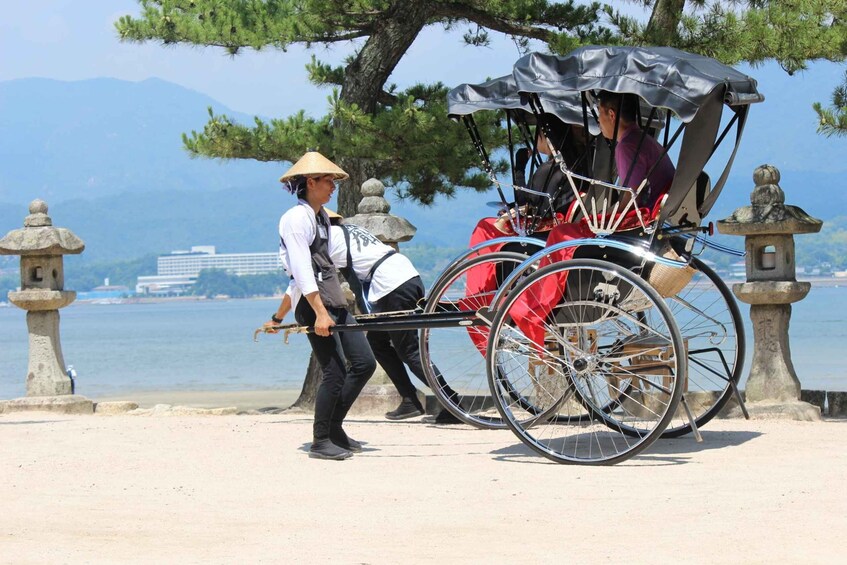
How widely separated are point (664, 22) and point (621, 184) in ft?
14.7

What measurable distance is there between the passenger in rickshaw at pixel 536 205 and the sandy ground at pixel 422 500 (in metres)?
0.91

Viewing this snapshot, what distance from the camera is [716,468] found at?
207 inches

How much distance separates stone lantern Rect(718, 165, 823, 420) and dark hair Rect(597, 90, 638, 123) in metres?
1.79

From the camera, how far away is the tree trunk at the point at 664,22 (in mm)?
9438

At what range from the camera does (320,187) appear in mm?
5957

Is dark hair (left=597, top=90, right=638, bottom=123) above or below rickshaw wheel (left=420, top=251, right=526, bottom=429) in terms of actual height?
above

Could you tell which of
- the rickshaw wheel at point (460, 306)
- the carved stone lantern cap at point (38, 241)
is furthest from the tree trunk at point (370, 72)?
the rickshaw wheel at point (460, 306)

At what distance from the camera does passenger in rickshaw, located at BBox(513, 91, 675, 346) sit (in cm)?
558

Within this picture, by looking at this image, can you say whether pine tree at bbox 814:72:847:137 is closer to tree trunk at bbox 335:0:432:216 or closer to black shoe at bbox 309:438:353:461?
tree trunk at bbox 335:0:432:216

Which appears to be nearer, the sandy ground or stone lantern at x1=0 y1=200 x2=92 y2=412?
the sandy ground

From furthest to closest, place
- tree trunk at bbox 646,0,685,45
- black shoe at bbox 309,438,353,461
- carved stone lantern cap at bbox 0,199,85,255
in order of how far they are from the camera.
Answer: tree trunk at bbox 646,0,685,45
carved stone lantern cap at bbox 0,199,85,255
black shoe at bbox 309,438,353,461

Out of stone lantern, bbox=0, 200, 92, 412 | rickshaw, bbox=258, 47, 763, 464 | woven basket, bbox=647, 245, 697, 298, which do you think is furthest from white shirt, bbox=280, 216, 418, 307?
stone lantern, bbox=0, 200, 92, 412

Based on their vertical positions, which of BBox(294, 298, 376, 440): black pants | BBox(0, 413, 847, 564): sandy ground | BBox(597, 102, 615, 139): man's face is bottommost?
BBox(0, 413, 847, 564): sandy ground

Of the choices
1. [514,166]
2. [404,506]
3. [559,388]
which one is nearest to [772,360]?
[559,388]
